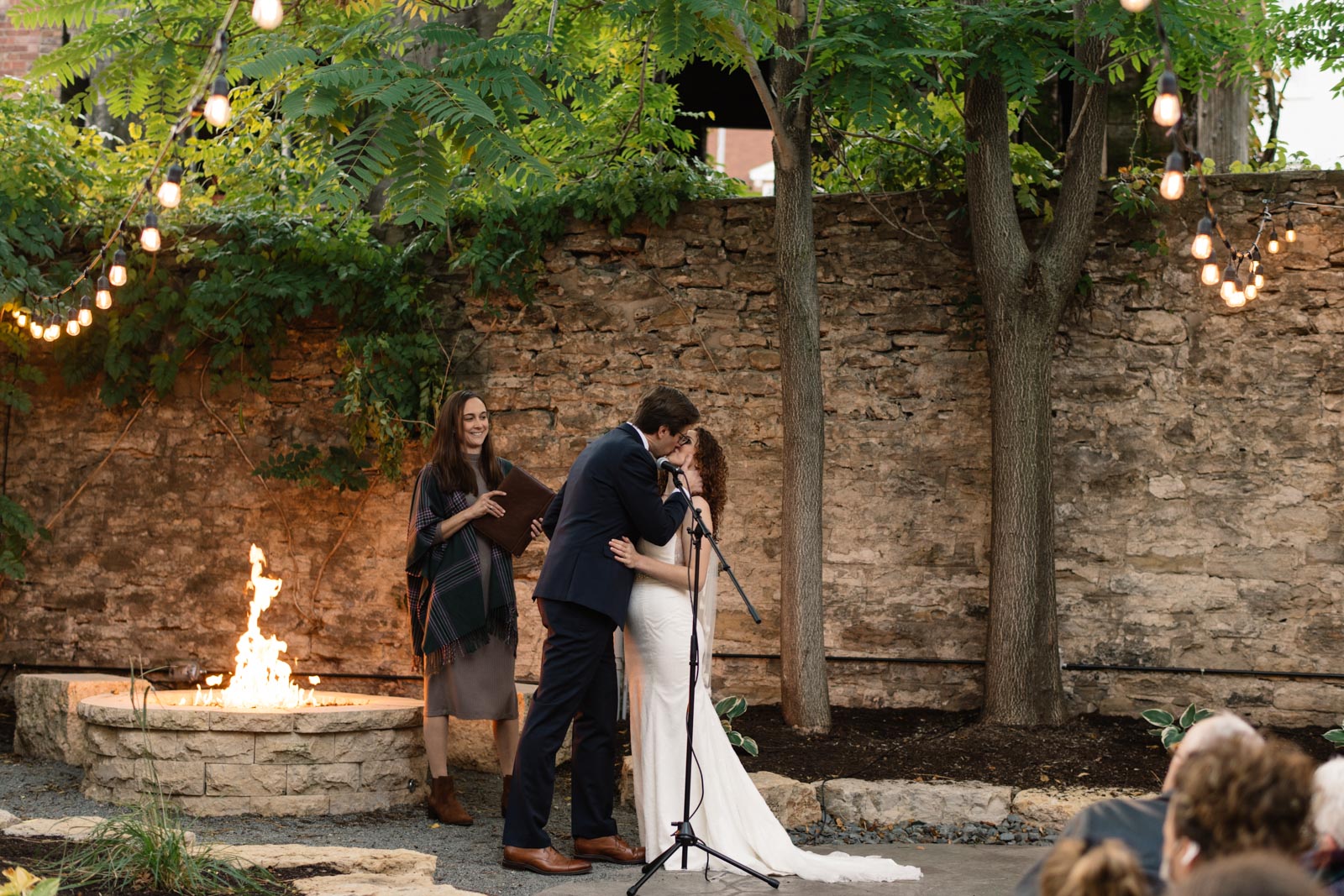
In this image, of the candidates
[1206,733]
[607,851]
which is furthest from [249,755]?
[1206,733]

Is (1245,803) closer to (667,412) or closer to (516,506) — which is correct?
(667,412)

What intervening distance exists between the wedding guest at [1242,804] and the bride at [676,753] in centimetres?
300

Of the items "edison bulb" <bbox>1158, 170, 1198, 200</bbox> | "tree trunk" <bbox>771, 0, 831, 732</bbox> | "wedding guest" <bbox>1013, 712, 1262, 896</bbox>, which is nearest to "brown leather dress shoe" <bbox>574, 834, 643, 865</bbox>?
"tree trunk" <bbox>771, 0, 831, 732</bbox>

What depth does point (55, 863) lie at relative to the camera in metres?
3.88

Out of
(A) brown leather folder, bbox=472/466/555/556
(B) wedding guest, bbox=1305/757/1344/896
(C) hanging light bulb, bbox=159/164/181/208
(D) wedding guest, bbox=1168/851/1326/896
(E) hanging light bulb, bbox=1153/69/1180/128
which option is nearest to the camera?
(D) wedding guest, bbox=1168/851/1326/896

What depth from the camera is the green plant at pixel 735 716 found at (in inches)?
235

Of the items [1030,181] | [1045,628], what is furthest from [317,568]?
[1030,181]

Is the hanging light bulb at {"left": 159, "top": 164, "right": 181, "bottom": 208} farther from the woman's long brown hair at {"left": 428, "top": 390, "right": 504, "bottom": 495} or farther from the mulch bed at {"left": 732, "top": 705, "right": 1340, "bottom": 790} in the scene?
the mulch bed at {"left": 732, "top": 705, "right": 1340, "bottom": 790}

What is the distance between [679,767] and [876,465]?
289cm

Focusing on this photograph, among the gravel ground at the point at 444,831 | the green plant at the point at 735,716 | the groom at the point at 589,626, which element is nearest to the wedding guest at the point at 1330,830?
the groom at the point at 589,626

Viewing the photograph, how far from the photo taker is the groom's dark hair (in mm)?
4859

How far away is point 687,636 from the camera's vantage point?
196 inches

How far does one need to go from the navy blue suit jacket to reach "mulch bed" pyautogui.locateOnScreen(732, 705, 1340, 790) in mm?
1691

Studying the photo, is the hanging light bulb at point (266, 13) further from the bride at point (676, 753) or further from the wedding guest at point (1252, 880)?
the wedding guest at point (1252, 880)
